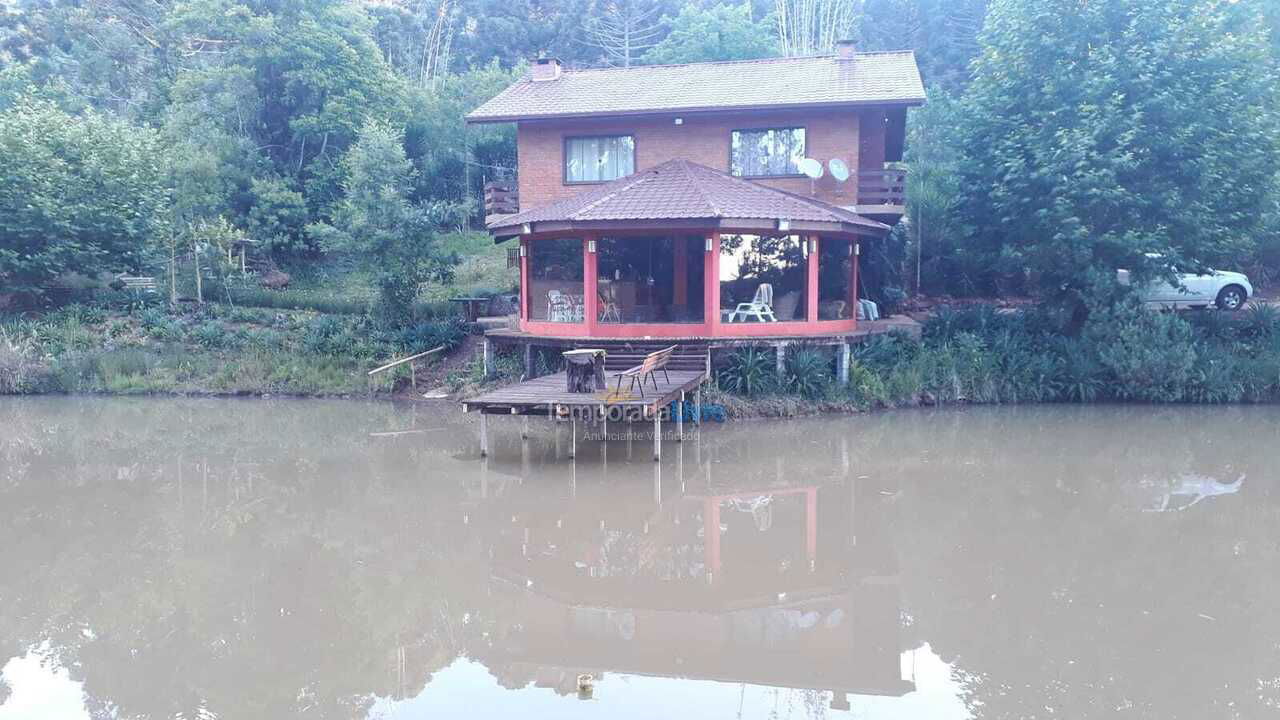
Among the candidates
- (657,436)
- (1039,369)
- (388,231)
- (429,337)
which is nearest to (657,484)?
(657,436)

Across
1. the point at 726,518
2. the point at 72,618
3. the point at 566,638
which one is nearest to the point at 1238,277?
the point at 726,518

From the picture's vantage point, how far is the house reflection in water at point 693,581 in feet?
20.7

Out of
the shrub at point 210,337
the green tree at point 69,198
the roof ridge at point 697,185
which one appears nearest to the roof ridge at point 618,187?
the roof ridge at point 697,185

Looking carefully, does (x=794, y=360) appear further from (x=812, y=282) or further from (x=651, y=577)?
(x=651, y=577)

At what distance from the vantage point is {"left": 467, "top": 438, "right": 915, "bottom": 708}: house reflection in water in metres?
6.32

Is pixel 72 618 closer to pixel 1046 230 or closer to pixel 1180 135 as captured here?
pixel 1046 230

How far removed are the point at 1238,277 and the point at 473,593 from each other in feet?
61.0

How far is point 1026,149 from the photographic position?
1703 centimetres

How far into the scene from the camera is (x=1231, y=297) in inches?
755

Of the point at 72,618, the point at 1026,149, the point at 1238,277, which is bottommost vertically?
the point at 72,618

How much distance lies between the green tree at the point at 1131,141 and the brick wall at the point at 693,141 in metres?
2.94

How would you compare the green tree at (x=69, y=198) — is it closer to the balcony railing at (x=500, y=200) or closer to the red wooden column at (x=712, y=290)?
the balcony railing at (x=500, y=200)

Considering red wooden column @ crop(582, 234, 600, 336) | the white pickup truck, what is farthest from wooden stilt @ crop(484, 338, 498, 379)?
the white pickup truck

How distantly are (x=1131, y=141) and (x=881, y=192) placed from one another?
4402 millimetres
